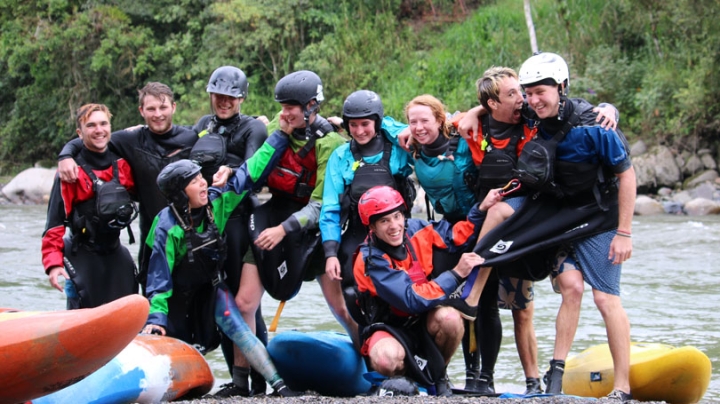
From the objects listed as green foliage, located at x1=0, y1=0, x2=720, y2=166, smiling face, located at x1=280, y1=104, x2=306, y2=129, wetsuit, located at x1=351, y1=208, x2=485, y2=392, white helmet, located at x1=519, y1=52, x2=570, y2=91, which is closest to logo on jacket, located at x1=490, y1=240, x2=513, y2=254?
wetsuit, located at x1=351, y1=208, x2=485, y2=392

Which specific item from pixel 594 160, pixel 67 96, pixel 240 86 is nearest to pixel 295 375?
pixel 240 86

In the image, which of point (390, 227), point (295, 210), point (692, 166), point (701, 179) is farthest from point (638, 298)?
point (692, 166)

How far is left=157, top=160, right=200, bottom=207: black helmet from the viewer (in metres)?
5.49

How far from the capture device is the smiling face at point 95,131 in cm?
589

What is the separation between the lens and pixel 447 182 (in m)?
5.52

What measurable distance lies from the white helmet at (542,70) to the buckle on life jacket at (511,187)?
577 mm

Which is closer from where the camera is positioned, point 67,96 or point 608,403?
point 608,403

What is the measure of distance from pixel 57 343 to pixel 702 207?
16.5 metres

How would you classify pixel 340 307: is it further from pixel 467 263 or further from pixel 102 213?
pixel 102 213

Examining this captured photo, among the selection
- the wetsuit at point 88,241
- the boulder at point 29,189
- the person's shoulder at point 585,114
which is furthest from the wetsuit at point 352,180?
the boulder at point 29,189

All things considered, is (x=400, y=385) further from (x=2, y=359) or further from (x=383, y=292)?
(x=2, y=359)

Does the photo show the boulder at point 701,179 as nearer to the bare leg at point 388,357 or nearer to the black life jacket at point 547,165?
the black life jacket at point 547,165

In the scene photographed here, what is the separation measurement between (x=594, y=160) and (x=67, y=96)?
1046 inches

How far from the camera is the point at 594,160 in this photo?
5086mm
